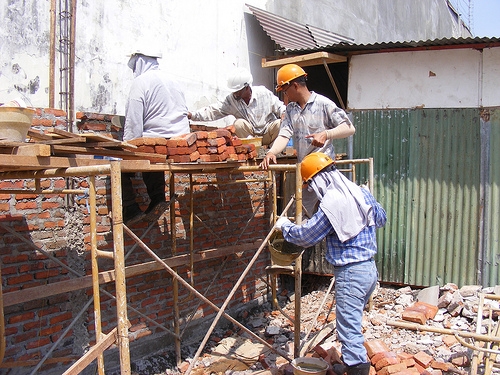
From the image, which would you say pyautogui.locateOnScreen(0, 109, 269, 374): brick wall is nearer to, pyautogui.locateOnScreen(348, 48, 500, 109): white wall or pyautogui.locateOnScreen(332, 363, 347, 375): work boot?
pyautogui.locateOnScreen(332, 363, 347, 375): work boot

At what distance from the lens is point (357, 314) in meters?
4.25

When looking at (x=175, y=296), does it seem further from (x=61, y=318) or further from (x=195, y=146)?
(x=195, y=146)

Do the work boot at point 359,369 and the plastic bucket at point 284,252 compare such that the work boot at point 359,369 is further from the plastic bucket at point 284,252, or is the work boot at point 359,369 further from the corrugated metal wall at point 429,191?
the corrugated metal wall at point 429,191

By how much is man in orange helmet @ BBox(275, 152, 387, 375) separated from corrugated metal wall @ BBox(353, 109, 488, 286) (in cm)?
385

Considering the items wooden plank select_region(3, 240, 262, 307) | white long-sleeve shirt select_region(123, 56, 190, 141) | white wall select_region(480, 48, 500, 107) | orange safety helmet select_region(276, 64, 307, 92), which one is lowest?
wooden plank select_region(3, 240, 262, 307)

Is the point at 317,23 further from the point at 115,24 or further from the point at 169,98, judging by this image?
the point at 169,98

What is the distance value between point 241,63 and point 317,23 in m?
3.12

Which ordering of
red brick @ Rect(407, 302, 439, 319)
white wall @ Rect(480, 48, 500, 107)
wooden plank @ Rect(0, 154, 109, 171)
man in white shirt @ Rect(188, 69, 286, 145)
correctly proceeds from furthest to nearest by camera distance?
white wall @ Rect(480, 48, 500, 107) → red brick @ Rect(407, 302, 439, 319) → man in white shirt @ Rect(188, 69, 286, 145) → wooden plank @ Rect(0, 154, 109, 171)

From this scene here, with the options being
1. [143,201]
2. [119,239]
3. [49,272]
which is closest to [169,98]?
[143,201]

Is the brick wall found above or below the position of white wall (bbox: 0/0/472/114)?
below

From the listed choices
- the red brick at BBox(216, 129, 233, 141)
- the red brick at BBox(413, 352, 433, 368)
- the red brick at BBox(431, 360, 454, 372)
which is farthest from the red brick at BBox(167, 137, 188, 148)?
the red brick at BBox(431, 360, 454, 372)

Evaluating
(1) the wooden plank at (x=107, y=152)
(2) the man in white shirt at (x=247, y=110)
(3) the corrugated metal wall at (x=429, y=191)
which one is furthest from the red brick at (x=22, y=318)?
(3) the corrugated metal wall at (x=429, y=191)

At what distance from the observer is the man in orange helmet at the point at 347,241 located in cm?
413

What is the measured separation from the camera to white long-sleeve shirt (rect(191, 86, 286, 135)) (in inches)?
251
